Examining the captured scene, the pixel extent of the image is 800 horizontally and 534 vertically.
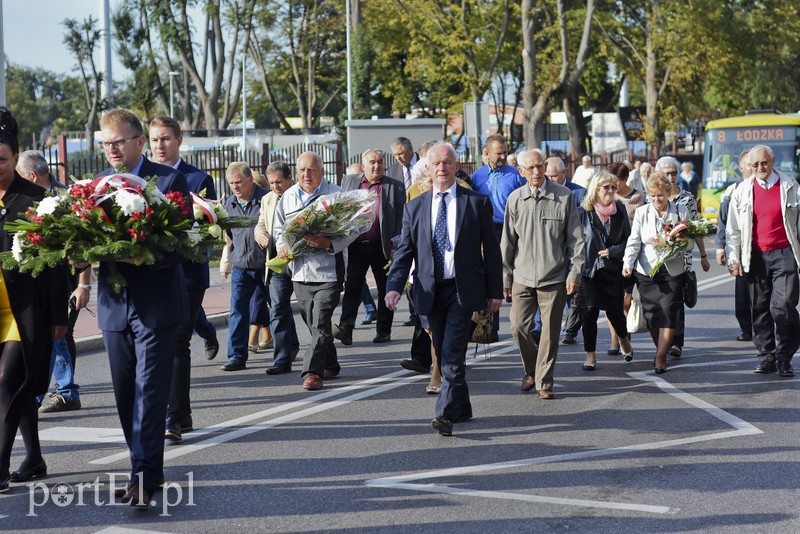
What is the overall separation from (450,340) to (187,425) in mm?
1794

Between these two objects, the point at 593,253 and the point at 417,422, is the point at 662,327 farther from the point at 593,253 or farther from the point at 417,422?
the point at 417,422

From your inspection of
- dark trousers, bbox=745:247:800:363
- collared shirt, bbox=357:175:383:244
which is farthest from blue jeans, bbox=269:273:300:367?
dark trousers, bbox=745:247:800:363

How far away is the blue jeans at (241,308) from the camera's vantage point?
10.4 metres

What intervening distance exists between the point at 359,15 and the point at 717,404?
120ft

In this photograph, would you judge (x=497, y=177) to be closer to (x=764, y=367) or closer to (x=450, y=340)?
(x=764, y=367)

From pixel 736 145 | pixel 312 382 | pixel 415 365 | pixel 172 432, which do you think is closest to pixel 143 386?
pixel 172 432

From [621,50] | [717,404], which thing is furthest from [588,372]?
[621,50]

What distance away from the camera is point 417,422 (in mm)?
7953

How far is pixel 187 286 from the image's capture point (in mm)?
7461

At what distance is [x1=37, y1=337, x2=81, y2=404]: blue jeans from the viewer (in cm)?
855

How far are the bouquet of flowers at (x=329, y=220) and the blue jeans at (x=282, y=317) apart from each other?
81 cm

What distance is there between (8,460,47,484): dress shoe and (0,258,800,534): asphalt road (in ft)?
0.27

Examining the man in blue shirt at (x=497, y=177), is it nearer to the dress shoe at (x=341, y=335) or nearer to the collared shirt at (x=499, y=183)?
the collared shirt at (x=499, y=183)

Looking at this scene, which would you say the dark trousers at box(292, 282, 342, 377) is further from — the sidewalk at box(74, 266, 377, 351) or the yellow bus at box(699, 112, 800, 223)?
the yellow bus at box(699, 112, 800, 223)
